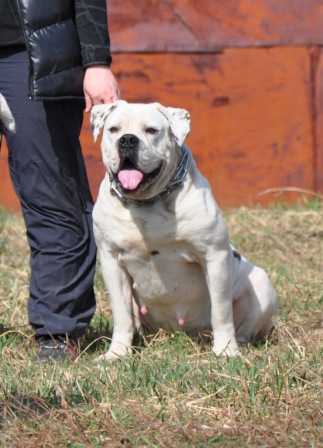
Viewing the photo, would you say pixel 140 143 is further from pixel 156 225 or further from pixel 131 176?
pixel 156 225

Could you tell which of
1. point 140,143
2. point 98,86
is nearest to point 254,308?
point 140,143

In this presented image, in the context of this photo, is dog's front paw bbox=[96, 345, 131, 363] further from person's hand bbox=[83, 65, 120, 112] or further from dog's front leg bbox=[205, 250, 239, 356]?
person's hand bbox=[83, 65, 120, 112]

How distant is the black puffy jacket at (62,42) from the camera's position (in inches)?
188

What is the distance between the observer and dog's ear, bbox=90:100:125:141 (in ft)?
16.4

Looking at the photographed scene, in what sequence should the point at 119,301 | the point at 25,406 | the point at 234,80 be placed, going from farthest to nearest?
the point at 234,80
the point at 119,301
the point at 25,406

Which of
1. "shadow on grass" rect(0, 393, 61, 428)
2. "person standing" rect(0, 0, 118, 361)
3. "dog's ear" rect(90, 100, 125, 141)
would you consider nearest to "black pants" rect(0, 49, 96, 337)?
"person standing" rect(0, 0, 118, 361)

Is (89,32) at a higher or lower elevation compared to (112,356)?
higher

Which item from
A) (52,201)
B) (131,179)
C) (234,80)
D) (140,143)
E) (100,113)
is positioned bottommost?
(234,80)

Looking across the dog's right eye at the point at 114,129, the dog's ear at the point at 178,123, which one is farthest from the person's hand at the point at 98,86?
the dog's ear at the point at 178,123

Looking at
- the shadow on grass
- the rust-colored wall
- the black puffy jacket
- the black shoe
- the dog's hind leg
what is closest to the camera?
the shadow on grass

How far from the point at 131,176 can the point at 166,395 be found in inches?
43.1

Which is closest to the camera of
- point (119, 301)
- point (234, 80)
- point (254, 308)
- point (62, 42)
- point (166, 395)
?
point (166, 395)

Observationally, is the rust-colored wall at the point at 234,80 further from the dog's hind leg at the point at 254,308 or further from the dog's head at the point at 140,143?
the dog's head at the point at 140,143

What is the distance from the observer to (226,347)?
5.06 m
